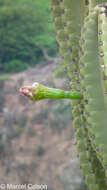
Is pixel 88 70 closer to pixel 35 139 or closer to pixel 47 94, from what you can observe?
pixel 47 94

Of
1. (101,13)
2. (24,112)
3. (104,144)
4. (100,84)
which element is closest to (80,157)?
(104,144)

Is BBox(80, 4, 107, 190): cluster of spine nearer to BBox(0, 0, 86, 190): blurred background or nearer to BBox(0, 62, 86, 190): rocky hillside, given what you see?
BBox(0, 0, 86, 190): blurred background

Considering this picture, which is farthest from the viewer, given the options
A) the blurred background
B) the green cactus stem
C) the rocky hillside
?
the rocky hillside

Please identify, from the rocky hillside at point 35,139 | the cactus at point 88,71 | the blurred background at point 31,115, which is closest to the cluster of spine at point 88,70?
the cactus at point 88,71

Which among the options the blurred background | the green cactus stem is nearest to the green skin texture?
the green cactus stem

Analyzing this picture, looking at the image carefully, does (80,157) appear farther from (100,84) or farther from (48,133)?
→ (48,133)
